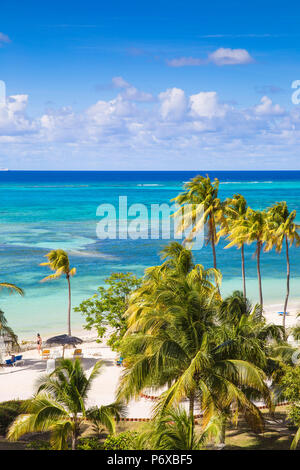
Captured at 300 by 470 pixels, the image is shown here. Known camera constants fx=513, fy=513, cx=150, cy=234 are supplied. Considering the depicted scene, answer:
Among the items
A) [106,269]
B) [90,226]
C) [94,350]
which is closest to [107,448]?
[94,350]

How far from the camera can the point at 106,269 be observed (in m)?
50.4

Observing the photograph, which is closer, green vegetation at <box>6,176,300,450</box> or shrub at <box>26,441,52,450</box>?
green vegetation at <box>6,176,300,450</box>

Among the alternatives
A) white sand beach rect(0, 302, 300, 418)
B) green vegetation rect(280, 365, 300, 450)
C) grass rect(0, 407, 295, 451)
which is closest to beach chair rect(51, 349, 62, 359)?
white sand beach rect(0, 302, 300, 418)

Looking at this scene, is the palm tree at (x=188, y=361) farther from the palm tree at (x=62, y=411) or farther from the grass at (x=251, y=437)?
the grass at (x=251, y=437)

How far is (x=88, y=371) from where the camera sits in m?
22.7

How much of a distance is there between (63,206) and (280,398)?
3782 inches

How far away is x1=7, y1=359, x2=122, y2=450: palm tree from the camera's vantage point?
12.9m

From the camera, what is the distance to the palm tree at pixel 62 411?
507 inches

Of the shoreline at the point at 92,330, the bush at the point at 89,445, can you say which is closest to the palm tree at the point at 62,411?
the bush at the point at 89,445

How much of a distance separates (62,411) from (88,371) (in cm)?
953

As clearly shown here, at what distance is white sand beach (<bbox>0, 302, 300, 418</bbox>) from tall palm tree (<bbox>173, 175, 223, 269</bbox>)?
26.3 feet

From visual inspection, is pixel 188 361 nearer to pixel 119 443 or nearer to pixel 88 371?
pixel 119 443

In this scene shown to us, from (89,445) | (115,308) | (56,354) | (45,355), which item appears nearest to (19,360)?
(45,355)

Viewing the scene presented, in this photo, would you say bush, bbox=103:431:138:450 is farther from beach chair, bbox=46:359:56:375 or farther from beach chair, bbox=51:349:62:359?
beach chair, bbox=51:349:62:359
